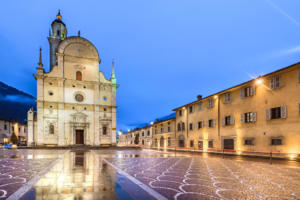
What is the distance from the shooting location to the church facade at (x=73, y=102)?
36.2 meters

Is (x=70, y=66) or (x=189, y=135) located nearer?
(x=189, y=135)

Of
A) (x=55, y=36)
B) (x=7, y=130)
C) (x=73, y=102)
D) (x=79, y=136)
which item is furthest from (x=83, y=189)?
(x=7, y=130)

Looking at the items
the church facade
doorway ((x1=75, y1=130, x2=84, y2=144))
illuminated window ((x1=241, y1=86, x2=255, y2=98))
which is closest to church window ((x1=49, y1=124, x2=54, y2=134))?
the church facade

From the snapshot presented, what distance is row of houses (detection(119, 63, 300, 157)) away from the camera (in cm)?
1675

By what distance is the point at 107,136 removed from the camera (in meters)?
40.3

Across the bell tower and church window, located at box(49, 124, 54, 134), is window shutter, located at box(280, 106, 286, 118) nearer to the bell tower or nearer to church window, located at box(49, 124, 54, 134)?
church window, located at box(49, 124, 54, 134)

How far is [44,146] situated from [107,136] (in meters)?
12.2

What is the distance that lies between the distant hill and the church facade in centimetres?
11131

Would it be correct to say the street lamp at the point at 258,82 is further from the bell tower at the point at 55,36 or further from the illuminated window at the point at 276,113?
the bell tower at the point at 55,36

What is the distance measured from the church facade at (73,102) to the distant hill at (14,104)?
365 ft

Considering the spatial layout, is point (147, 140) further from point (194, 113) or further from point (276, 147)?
point (276, 147)

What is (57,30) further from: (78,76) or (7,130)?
(7,130)

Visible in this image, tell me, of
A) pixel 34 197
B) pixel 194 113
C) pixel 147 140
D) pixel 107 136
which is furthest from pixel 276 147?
pixel 147 140

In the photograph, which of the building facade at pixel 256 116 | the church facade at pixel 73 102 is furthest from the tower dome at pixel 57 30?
the building facade at pixel 256 116
